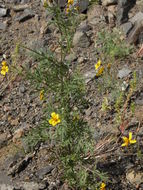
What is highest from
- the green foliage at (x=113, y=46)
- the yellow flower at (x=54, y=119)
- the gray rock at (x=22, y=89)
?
the yellow flower at (x=54, y=119)

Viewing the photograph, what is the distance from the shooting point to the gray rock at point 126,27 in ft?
17.8

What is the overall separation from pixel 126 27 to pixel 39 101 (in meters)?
1.61

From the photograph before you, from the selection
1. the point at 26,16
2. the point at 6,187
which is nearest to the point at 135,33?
the point at 26,16

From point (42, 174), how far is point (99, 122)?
0.88 m

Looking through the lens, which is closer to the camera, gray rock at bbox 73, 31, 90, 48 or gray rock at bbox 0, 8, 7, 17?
gray rock at bbox 73, 31, 90, 48

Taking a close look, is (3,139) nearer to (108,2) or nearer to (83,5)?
(83,5)

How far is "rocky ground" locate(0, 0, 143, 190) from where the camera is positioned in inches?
159

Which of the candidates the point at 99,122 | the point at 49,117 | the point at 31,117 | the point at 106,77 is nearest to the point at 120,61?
the point at 106,77

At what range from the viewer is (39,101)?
4.91m

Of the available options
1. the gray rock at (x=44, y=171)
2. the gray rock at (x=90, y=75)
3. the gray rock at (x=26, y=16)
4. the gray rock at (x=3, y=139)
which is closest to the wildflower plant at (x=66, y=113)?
the gray rock at (x=44, y=171)

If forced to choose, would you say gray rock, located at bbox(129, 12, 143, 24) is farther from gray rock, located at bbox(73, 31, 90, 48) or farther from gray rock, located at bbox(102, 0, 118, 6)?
gray rock, located at bbox(73, 31, 90, 48)

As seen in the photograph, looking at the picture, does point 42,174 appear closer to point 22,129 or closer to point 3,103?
point 22,129

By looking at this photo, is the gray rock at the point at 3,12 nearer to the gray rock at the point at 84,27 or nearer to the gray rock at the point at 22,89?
the gray rock at the point at 84,27

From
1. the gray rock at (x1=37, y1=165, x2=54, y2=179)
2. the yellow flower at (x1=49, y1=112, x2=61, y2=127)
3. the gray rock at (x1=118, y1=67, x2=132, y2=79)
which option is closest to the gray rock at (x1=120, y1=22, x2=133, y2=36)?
the gray rock at (x1=118, y1=67, x2=132, y2=79)
